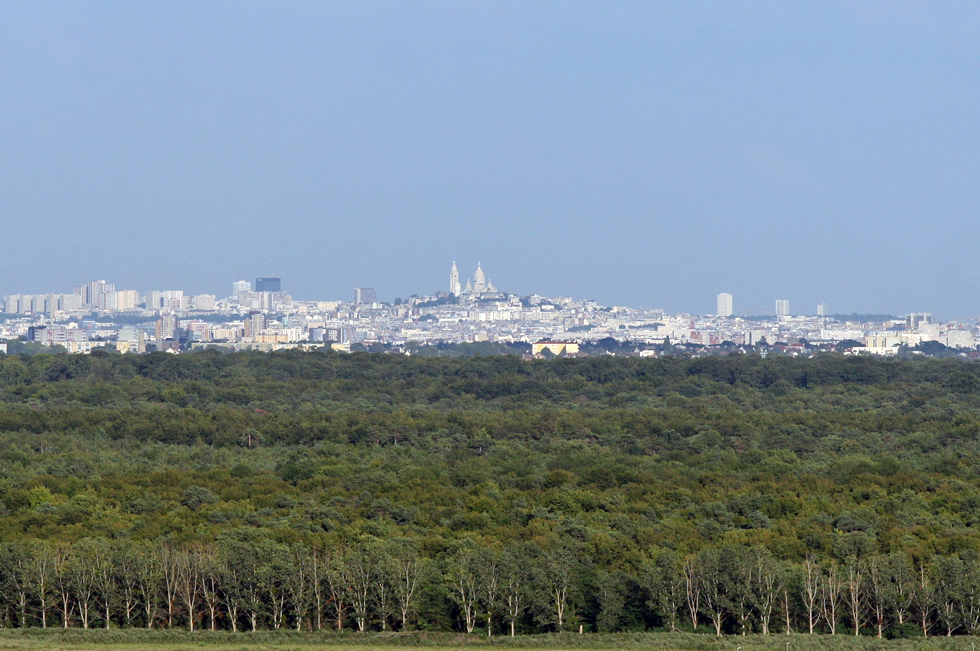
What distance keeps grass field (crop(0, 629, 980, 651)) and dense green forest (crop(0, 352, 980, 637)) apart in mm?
801

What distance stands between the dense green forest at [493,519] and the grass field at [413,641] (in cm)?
80

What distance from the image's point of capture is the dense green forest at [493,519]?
95.4ft

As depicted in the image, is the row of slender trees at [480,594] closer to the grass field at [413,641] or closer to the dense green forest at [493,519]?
the dense green forest at [493,519]

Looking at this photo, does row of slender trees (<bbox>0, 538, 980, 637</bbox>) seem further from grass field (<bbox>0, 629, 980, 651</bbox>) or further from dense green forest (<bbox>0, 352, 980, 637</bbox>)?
grass field (<bbox>0, 629, 980, 651</bbox>)

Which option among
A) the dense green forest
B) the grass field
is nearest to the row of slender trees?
the dense green forest

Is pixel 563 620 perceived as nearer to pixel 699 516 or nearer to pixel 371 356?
pixel 699 516

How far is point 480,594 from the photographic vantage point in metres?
29.1

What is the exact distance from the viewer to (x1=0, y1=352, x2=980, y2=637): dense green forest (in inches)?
1145

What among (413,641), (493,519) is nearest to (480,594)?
(413,641)

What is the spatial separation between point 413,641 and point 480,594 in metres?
1.71

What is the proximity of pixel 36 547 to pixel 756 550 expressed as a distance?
14.2 metres

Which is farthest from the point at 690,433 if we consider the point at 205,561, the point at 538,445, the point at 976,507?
the point at 205,561

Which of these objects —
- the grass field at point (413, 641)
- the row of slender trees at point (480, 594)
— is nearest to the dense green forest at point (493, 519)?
the row of slender trees at point (480, 594)

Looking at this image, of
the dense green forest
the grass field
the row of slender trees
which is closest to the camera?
the grass field
